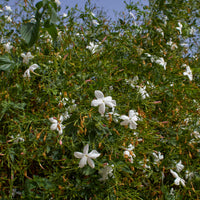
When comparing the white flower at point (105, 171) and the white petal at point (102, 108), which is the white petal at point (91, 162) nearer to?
the white flower at point (105, 171)

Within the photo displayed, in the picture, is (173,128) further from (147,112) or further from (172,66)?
(172,66)

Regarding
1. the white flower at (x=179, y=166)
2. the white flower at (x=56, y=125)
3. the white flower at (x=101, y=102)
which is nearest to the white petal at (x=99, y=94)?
the white flower at (x=101, y=102)

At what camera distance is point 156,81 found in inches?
82.8

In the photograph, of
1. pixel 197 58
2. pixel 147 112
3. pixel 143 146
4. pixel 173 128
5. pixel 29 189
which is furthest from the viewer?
pixel 197 58

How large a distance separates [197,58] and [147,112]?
1.39m

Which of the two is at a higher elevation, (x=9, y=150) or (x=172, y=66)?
(x=172, y=66)

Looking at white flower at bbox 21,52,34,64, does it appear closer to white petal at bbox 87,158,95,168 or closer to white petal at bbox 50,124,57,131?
white petal at bbox 50,124,57,131

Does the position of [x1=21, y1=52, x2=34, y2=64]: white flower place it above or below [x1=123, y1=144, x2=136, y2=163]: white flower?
above

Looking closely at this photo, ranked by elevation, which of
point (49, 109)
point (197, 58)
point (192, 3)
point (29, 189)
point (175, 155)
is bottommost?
point (29, 189)

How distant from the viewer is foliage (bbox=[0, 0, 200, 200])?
1305mm

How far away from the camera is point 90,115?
1.22m

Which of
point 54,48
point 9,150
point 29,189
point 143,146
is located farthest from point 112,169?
point 54,48

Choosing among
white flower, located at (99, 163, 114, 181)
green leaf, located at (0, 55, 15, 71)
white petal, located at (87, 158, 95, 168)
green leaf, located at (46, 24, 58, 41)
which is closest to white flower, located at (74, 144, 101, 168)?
white petal, located at (87, 158, 95, 168)

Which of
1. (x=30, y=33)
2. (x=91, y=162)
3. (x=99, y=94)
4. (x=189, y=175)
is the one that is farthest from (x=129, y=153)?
(x=30, y=33)
